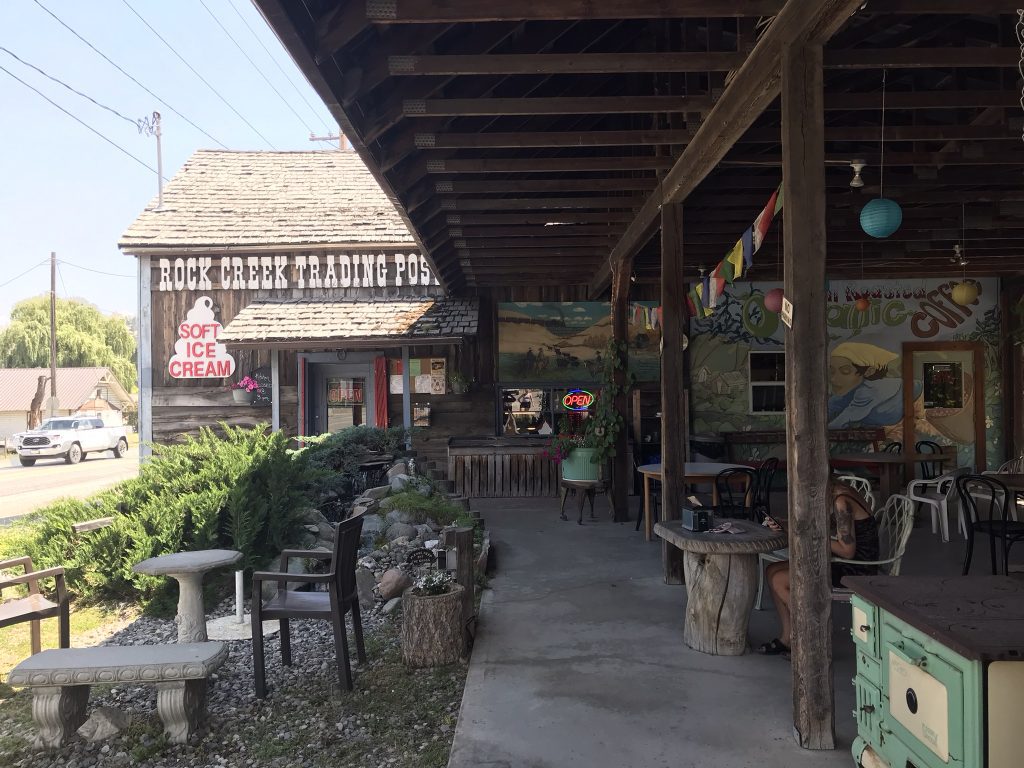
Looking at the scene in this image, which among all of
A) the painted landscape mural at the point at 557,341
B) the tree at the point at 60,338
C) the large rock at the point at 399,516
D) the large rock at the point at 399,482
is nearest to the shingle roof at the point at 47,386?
the tree at the point at 60,338

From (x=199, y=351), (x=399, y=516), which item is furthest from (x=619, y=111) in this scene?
(x=199, y=351)

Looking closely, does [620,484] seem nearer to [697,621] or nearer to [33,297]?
[697,621]

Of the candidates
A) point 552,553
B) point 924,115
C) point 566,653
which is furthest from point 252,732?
point 924,115

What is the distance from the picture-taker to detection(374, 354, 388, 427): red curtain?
13008 millimetres

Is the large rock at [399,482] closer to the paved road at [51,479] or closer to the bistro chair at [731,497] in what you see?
the bistro chair at [731,497]

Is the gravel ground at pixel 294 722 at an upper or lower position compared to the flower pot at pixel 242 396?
lower

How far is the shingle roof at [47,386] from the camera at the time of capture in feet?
131

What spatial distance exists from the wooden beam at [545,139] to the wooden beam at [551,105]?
55 cm

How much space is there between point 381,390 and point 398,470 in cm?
304

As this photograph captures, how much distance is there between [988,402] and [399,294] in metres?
10.2

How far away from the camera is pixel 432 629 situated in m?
4.73

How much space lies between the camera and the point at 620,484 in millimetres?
9102

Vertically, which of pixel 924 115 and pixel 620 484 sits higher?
pixel 924 115

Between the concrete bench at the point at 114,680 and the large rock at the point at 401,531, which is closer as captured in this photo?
the concrete bench at the point at 114,680
